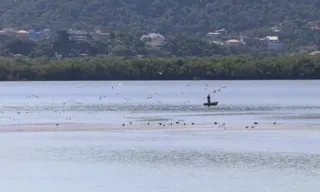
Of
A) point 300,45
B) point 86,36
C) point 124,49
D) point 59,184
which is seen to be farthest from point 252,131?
point 300,45

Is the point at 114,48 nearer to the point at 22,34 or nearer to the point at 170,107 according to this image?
the point at 22,34

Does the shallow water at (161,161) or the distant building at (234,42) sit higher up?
the distant building at (234,42)

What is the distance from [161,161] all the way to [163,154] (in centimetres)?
210

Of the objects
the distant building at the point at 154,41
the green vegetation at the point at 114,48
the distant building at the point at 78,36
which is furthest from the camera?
the distant building at the point at 154,41

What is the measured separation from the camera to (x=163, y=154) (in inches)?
1554

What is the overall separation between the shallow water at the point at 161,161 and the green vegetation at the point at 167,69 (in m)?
69.8

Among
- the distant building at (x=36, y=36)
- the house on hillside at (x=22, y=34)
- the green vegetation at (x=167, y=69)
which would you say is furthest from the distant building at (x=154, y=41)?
the green vegetation at (x=167, y=69)

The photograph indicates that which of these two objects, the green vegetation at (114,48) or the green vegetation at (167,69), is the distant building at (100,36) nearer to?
the green vegetation at (114,48)

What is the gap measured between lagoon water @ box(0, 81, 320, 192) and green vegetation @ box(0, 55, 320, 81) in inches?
1943

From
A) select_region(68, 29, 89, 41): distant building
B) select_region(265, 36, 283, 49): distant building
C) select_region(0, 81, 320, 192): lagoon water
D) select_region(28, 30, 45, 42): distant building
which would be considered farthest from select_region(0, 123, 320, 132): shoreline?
select_region(265, 36, 283, 49): distant building

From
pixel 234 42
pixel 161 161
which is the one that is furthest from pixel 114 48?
pixel 161 161

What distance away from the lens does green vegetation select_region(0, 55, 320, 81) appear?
117188 millimetres

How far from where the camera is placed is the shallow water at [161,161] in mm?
32094

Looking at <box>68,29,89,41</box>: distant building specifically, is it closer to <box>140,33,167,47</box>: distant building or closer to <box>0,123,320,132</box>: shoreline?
<box>140,33,167,47</box>: distant building
